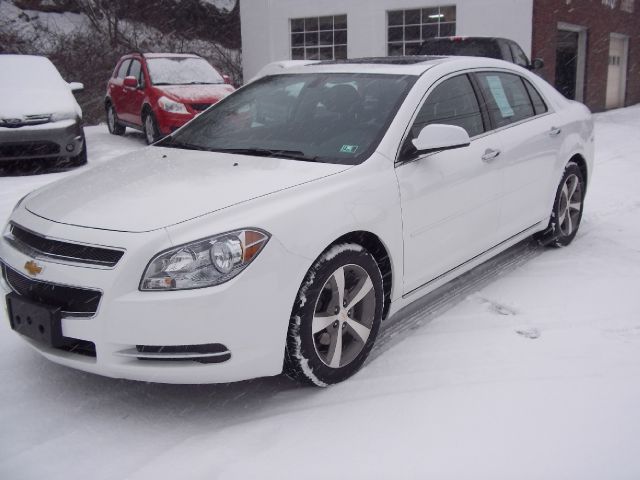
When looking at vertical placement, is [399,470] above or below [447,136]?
below

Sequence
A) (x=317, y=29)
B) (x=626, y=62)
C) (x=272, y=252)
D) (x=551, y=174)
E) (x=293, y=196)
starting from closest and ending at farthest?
(x=272, y=252) → (x=293, y=196) → (x=551, y=174) → (x=317, y=29) → (x=626, y=62)

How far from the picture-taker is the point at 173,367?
2834mm

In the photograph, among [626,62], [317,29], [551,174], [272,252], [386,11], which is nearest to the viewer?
[272,252]

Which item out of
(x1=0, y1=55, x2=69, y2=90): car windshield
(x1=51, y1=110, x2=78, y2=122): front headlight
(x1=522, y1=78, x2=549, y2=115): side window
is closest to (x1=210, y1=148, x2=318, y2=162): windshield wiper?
(x1=522, y1=78, x2=549, y2=115): side window

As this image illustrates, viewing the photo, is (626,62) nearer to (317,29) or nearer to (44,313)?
(317,29)

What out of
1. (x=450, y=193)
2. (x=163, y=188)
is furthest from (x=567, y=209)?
(x=163, y=188)

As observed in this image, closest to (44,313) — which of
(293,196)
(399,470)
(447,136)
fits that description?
(293,196)

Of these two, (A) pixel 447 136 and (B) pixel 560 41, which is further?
(B) pixel 560 41

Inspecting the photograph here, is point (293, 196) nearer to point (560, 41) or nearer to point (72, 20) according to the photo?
point (560, 41)

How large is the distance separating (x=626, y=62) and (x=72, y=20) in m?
19.7

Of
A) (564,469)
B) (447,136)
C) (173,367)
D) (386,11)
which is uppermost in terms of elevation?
(386,11)

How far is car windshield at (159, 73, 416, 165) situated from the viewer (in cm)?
369

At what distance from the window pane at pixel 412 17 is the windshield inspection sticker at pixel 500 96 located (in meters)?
13.1

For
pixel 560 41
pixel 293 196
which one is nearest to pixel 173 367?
pixel 293 196
